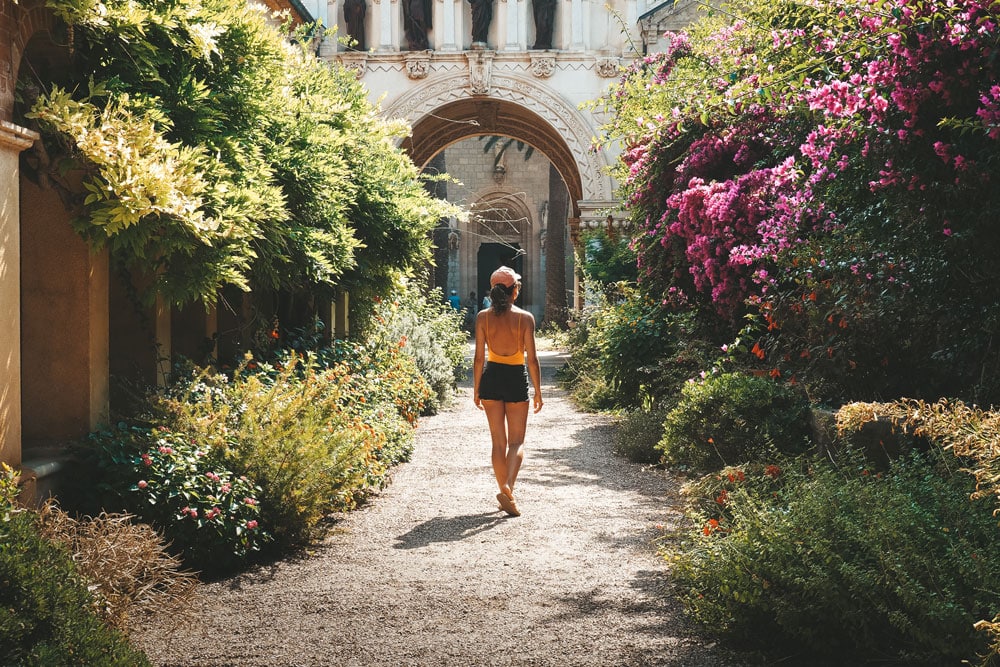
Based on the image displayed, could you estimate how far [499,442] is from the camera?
6.96 metres

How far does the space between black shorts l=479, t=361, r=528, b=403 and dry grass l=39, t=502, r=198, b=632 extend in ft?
8.87

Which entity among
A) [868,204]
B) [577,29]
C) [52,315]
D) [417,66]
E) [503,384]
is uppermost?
[577,29]

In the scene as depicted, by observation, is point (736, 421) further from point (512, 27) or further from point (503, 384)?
point (512, 27)

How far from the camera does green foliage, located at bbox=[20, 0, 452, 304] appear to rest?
16.8 feet

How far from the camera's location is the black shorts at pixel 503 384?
22.9 ft

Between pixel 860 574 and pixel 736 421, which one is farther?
pixel 736 421

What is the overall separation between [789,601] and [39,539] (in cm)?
283

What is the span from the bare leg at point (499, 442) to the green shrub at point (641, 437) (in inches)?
81.3

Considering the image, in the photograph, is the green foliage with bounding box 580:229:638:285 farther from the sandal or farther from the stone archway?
the sandal

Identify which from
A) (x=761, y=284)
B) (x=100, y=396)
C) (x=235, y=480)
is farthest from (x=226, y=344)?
(x=761, y=284)

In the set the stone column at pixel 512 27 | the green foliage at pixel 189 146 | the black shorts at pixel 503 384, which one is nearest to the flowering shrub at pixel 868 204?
the black shorts at pixel 503 384

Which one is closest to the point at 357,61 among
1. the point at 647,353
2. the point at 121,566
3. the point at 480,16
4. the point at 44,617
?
the point at 480,16

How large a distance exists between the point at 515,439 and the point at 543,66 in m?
13.0

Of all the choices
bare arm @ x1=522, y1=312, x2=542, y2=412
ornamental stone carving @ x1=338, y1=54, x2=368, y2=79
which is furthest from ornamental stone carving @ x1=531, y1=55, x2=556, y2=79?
bare arm @ x1=522, y1=312, x2=542, y2=412
